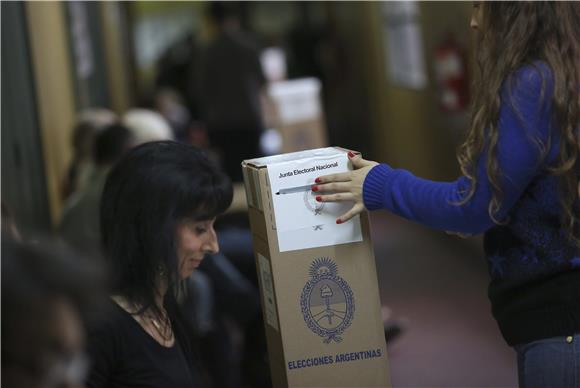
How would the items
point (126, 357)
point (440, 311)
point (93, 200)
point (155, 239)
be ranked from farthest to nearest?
point (440, 311)
point (93, 200)
point (155, 239)
point (126, 357)

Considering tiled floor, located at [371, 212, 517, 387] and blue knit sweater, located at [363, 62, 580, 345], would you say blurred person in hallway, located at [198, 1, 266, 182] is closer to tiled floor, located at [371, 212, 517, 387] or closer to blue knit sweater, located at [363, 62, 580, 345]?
tiled floor, located at [371, 212, 517, 387]

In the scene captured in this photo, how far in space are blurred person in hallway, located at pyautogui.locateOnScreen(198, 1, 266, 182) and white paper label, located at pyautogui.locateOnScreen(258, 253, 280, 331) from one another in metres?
5.32

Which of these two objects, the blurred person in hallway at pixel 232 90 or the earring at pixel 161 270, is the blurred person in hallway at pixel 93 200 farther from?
the blurred person in hallway at pixel 232 90

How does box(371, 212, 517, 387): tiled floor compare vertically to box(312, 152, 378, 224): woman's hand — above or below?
below

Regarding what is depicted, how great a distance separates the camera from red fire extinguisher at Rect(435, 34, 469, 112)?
19.5ft

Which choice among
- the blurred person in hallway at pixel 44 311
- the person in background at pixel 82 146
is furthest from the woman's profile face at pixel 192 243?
the person in background at pixel 82 146

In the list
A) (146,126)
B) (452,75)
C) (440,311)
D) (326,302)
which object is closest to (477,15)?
(326,302)

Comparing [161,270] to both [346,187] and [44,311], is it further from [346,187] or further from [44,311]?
[44,311]

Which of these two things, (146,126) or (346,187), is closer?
(346,187)

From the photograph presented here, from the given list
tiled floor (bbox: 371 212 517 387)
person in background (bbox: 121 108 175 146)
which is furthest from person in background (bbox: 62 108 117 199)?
tiled floor (bbox: 371 212 517 387)

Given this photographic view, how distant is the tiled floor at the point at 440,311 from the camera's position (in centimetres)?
420

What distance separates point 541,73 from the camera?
1.65 m

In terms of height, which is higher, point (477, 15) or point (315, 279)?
point (477, 15)

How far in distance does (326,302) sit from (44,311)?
34.0 inches
